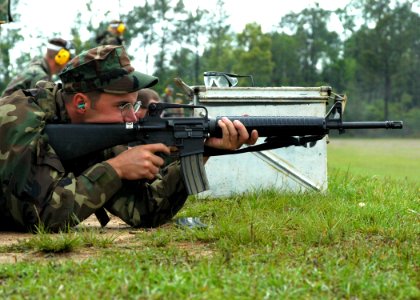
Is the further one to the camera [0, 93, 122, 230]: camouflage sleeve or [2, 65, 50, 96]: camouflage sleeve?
[2, 65, 50, 96]: camouflage sleeve

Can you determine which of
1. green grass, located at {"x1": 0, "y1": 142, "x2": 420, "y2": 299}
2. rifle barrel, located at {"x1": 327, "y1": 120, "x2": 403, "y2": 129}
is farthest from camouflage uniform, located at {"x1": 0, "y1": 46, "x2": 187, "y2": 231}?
rifle barrel, located at {"x1": 327, "y1": 120, "x2": 403, "y2": 129}

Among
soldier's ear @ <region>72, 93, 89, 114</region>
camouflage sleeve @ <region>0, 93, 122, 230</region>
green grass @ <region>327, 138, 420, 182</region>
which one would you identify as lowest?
green grass @ <region>327, 138, 420, 182</region>

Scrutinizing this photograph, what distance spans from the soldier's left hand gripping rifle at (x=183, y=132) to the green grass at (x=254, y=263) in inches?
16.3

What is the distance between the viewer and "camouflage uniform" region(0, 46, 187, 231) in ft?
13.4

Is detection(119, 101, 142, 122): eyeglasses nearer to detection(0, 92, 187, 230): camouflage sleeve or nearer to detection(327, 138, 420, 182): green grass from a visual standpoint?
detection(0, 92, 187, 230): camouflage sleeve

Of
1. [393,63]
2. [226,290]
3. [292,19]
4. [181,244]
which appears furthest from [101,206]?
[292,19]

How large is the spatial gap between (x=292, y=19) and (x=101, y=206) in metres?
63.4

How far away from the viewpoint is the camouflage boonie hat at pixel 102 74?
422cm

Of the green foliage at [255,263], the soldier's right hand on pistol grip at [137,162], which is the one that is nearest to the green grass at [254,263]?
the green foliage at [255,263]

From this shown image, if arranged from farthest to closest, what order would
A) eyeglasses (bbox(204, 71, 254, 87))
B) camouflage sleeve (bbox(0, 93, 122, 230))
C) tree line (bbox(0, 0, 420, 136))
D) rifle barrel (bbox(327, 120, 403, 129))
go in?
tree line (bbox(0, 0, 420, 136)), eyeglasses (bbox(204, 71, 254, 87)), rifle barrel (bbox(327, 120, 403, 129)), camouflage sleeve (bbox(0, 93, 122, 230))

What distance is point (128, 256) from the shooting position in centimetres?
344

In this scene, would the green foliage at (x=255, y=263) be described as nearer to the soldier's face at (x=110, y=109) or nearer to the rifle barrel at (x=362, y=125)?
the rifle barrel at (x=362, y=125)

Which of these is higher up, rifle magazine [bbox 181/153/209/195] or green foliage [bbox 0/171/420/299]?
rifle magazine [bbox 181/153/209/195]

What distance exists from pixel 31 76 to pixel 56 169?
6181mm
